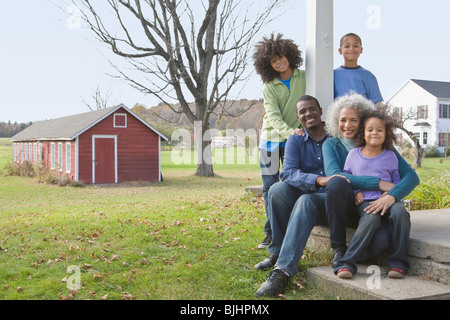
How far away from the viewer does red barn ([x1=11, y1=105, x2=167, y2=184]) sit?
66.2 feet

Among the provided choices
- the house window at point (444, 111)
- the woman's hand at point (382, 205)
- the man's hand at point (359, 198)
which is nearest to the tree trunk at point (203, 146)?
the man's hand at point (359, 198)

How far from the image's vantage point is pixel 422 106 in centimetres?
3512

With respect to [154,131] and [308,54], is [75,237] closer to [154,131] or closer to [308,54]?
[308,54]

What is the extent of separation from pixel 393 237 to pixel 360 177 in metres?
0.50

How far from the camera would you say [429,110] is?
34750 millimetres

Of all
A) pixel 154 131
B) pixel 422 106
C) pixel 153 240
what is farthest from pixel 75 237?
pixel 422 106

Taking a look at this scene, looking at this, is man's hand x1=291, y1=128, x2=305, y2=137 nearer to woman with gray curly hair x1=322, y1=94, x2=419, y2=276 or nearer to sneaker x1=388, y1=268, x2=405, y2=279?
woman with gray curly hair x1=322, y1=94, x2=419, y2=276

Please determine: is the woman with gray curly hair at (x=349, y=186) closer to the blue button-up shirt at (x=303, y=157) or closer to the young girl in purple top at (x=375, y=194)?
the young girl in purple top at (x=375, y=194)

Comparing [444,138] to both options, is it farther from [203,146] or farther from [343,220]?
[343,220]

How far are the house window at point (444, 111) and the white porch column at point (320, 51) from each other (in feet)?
110

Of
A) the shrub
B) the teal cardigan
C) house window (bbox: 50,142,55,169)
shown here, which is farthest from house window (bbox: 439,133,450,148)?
the teal cardigan

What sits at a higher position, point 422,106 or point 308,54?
point 422,106

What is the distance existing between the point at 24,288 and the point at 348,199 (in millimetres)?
2875

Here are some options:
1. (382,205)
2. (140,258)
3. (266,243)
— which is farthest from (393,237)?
(140,258)
